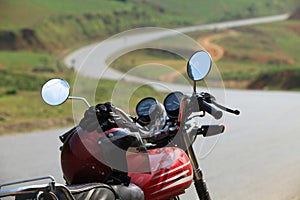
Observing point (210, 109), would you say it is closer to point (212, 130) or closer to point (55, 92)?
point (212, 130)

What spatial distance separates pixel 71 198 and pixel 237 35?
65201mm

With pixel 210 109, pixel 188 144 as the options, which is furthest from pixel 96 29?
pixel 210 109

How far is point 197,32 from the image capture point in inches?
2613

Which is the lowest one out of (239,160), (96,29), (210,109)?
(239,160)

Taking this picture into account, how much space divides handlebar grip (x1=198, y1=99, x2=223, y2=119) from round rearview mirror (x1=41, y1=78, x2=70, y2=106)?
2.77 feet

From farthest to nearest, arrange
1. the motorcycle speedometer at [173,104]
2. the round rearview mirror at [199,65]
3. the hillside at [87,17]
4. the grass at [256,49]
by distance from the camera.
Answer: the hillside at [87,17] → the grass at [256,49] → the motorcycle speedometer at [173,104] → the round rearview mirror at [199,65]

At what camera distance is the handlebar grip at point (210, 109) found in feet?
11.4

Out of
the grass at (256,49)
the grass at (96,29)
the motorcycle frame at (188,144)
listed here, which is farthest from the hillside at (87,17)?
the motorcycle frame at (188,144)

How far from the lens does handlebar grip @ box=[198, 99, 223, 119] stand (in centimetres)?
346

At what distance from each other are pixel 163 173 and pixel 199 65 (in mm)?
720

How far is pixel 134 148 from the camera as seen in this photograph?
3316 millimetres

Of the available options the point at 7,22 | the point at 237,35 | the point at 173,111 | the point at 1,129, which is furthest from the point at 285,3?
the point at 173,111

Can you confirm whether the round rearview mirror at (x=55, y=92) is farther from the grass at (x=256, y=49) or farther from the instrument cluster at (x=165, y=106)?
the grass at (x=256, y=49)

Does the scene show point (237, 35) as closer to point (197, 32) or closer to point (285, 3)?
point (197, 32)
